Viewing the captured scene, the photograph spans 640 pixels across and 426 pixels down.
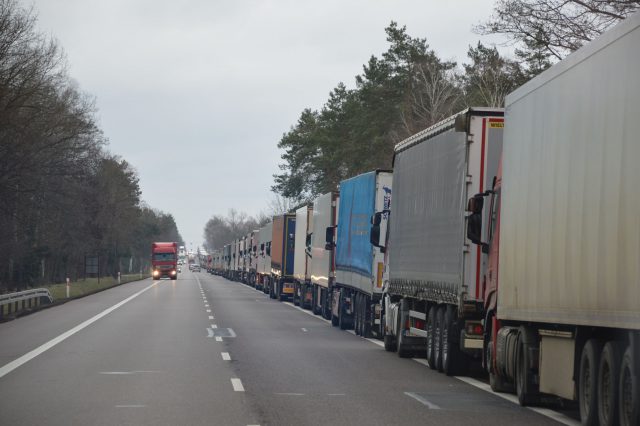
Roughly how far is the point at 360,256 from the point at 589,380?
55.8ft

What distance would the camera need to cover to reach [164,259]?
102 meters

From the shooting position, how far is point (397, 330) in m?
22.3

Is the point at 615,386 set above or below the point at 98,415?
above

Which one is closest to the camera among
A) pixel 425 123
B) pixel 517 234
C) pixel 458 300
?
pixel 517 234

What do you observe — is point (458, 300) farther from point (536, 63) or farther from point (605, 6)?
point (536, 63)

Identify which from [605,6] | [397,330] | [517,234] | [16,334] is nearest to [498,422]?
[517,234]

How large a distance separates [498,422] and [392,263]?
425 inches

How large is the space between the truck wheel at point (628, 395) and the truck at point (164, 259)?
92.7m

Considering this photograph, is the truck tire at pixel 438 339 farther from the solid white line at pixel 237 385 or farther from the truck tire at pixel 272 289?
the truck tire at pixel 272 289

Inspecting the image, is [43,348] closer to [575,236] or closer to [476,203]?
[476,203]

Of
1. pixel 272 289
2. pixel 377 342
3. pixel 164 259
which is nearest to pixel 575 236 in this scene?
pixel 377 342

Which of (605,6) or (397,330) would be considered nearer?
(397,330)

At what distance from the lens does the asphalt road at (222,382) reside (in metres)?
12.6

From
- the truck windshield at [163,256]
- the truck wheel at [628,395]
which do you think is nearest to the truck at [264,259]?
the truck windshield at [163,256]
